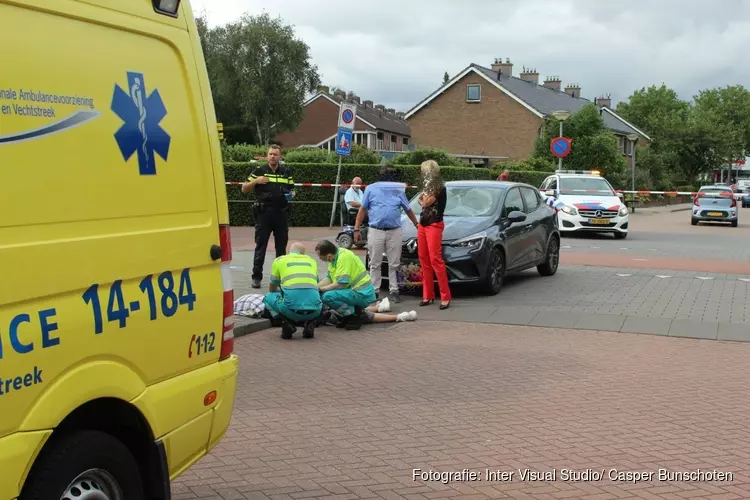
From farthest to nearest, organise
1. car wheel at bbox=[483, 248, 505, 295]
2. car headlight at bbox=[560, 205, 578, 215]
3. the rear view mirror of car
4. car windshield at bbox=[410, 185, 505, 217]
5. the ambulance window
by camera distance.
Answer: car headlight at bbox=[560, 205, 578, 215] → car windshield at bbox=[410, 185, 505, 217] → the rear view mirror of car → car wheel at bbox=[483, 248, 505, 295] → the ambulance window

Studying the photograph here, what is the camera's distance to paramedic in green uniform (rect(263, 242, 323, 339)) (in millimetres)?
8766

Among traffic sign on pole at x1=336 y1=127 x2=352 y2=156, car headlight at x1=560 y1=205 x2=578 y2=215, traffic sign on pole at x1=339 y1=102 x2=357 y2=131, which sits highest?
traffic sign on pole at x1=339 y1=102 x2=357 y2=131

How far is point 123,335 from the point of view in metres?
3.01

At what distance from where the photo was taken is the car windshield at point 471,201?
40.0 feet

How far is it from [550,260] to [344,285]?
19.2 feet

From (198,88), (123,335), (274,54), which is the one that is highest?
(274,54)

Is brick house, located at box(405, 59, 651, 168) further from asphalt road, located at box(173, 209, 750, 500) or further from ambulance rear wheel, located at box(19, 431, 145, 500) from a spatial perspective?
ambulance rear wheel, located at box(19, 431, 145, 500)

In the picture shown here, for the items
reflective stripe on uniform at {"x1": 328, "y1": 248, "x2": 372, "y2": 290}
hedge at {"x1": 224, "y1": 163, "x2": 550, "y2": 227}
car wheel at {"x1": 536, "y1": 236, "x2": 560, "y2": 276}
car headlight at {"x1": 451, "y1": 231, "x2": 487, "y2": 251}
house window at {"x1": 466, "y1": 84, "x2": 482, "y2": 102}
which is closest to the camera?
reflective stripe on uniform at {"x1": 328, "y1": 248, "x2": 372, "y2": 290}

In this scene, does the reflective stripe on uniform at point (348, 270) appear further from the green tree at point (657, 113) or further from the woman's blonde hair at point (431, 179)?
the green tree at point (657, 113)

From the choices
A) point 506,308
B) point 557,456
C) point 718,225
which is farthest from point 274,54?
point 557,456

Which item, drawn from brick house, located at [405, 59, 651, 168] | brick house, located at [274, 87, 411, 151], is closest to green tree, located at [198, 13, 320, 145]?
brick house, located at [274, 87, 411, 151]

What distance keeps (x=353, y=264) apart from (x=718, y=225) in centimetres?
2736

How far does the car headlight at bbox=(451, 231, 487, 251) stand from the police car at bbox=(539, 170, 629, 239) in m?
11.4

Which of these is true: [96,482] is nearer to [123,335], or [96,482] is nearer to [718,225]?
[123,335]
